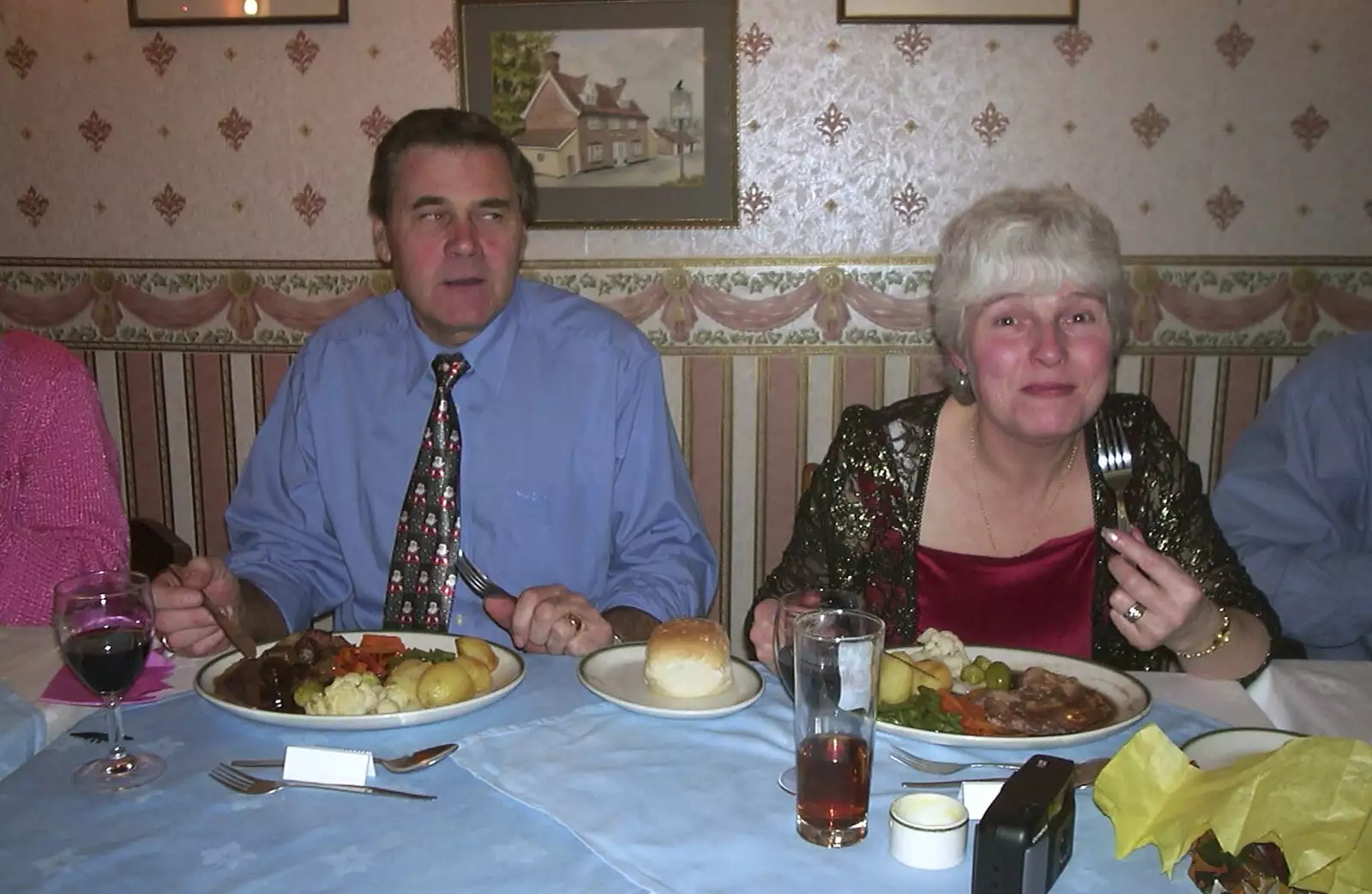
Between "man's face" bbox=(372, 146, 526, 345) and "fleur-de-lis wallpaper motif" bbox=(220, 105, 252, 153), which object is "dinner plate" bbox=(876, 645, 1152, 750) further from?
"fleur-de-lis wallpaper motif" bbox=(220, 105, 252, 153)

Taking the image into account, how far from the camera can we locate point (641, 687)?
1521 millimetres

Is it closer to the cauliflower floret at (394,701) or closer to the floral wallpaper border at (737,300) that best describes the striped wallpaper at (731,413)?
the floral wallpaper border at (737,300)

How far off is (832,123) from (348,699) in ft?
7.84

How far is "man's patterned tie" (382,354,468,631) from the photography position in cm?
216

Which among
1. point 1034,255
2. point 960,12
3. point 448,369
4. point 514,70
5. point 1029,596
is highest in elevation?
point 960,12

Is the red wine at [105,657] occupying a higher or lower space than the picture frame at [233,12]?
lower

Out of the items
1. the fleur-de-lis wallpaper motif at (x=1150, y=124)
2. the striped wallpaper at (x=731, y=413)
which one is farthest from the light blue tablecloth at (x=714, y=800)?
the fleur-de-lis wallpaper motif at (x=1150, y=124)

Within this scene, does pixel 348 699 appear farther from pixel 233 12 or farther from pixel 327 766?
pixel 233 12

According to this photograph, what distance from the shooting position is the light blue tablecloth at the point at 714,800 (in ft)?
3.54

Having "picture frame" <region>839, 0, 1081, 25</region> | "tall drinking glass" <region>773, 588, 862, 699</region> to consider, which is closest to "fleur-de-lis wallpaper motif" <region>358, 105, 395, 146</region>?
"picture frame" <region>839, 0, 1081, 25</region>

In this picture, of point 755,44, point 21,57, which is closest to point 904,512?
point 755,44

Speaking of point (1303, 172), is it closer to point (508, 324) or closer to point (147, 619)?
point (508, 324)

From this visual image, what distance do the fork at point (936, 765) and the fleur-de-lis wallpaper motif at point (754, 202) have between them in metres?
2.26

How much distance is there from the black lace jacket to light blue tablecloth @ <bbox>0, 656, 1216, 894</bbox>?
0.67m
